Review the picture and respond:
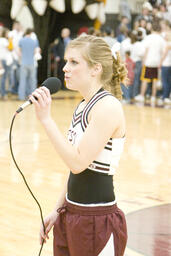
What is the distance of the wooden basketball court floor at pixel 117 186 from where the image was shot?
3.87 metres

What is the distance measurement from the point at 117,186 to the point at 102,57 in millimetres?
3239

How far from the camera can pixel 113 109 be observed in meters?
2.13

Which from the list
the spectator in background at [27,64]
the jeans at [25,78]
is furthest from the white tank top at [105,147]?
the jeans at [25,78]

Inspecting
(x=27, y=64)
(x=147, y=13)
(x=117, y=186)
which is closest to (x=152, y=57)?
(x=27, y=64)

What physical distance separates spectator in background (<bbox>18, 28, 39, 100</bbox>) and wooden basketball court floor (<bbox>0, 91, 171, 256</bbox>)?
12.1ft

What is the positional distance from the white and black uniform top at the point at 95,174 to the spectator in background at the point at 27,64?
10784 millimetres

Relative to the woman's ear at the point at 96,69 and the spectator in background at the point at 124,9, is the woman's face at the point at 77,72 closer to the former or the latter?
the woman's ear at the point at 96,69

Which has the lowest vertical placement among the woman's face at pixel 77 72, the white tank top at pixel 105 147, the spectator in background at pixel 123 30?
the spectator in background at pixel 123 30

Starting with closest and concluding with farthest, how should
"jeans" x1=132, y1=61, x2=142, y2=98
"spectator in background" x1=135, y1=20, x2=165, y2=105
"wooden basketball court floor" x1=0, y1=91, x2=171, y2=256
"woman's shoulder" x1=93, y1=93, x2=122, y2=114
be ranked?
"woman's shoulder" x1=93, y1=93, x2=122, y2=114 → "wooden basketball court floor" x1=0, y1=91, x2=171, y2=256 → "spectator in background" x1=135, y1=20, x2=165, y2=105 → "jeans" x1=132, y1=61, x2=142, y2=98

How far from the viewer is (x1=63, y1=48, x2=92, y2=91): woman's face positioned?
2195 millimetres

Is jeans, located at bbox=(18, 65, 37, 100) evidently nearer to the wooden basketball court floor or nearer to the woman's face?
the wooden basketball court floor

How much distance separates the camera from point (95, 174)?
220 centimetres

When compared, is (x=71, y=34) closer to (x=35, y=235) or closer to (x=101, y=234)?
(x=35, y=235)

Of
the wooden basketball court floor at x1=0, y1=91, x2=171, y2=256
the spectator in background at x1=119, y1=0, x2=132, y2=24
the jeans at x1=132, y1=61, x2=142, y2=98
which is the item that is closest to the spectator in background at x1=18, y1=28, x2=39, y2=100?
the jeans at x1=132, y1=61, x2=142, y2=98
